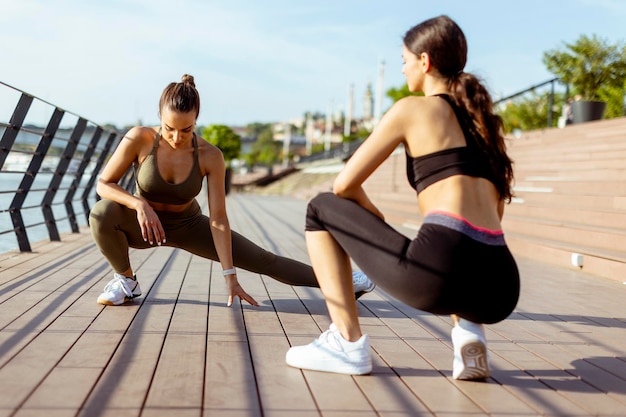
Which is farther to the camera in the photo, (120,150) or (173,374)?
(120,150)

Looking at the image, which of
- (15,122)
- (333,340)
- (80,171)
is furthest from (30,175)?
(333,340)

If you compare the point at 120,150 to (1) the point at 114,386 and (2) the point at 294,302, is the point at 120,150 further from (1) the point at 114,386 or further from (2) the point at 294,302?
(1) the point at 114,386

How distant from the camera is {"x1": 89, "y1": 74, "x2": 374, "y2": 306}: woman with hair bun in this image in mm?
3330

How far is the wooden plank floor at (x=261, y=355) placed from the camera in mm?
2031

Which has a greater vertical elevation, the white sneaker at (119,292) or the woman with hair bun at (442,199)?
the woman with hair bun at (442,199)

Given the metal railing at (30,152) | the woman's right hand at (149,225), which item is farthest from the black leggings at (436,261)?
the metal railing at (30,152)

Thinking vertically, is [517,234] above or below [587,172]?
below

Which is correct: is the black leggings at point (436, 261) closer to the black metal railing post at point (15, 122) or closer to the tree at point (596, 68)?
the black metal railing post at point (15, 122)

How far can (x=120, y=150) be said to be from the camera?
3340 millimetres

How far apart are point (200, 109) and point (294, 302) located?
1.20 m

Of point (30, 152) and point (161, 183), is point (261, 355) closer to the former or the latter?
point (161, 183)

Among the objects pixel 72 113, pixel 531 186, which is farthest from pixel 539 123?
pixel 72 113

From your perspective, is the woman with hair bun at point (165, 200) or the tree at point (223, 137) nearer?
the woman with hair bun at point (165, 200)

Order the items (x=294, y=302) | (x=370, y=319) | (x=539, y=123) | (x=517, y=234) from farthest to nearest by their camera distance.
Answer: (x=539, y=123), (x=517, y=234), (x=294, y=302), (x=370, y=319)
